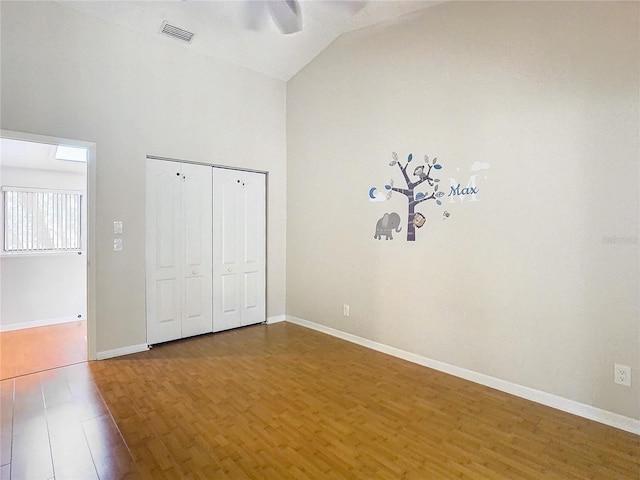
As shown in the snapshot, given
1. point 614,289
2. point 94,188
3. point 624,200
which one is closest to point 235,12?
point 94,188

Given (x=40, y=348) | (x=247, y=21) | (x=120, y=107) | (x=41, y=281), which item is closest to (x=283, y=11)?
(x=247, y=21)

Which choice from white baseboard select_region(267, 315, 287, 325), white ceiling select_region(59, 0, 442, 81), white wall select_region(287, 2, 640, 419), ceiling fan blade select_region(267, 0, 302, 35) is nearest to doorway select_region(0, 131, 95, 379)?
white ceiling select_region(59, 0, 442, 81)

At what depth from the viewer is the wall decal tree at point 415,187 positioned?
3461 millimetres

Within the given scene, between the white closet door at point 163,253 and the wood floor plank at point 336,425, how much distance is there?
509 mm

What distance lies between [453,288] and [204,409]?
2368mm

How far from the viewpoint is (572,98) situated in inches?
104

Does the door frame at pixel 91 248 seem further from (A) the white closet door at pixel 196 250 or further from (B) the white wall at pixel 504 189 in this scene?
(B) the white wall at pixel 504 189

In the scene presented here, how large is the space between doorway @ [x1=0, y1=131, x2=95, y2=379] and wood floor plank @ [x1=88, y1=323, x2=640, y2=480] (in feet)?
6.04

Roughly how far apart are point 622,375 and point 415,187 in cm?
218

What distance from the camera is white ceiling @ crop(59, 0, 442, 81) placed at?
3.49 m

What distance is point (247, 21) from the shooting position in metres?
3.80

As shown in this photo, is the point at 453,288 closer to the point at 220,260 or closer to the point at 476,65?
the point at 476,65

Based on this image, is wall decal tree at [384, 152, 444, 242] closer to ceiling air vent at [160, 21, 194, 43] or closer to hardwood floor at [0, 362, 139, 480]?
ceiling air vent at [160, 21, 194, 43]

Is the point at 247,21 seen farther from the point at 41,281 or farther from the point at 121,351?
the point at 41,281
